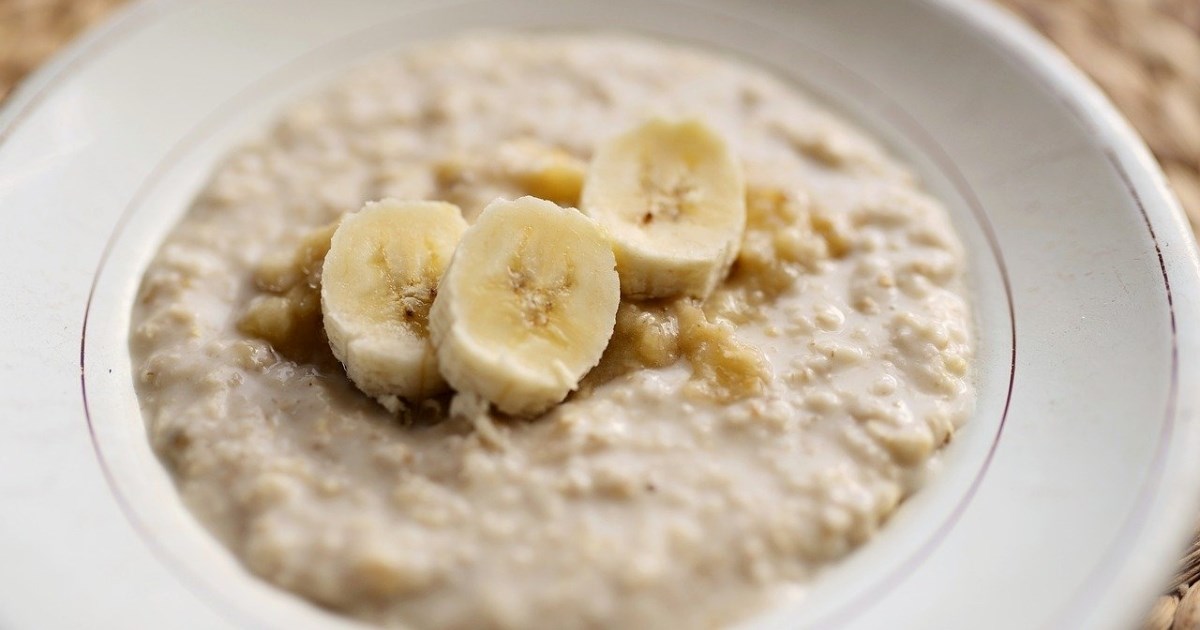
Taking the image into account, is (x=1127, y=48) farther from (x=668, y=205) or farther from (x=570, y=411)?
(x=570, y=411)

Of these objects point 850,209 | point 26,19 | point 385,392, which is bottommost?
point 385,392

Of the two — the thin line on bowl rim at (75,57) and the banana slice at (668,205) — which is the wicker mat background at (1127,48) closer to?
the thin line on bowl rim at (75,57)

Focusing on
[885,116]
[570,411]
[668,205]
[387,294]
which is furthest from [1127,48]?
[387,294]

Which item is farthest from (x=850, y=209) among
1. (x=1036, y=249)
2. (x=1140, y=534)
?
(x=1140, y=534)

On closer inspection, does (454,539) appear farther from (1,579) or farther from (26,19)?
(26,19)

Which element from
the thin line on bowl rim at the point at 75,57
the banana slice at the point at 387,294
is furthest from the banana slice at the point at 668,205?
the thin line on bowl rim at the point at 75,57

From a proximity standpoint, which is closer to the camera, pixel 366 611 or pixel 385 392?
pixel 366 611
